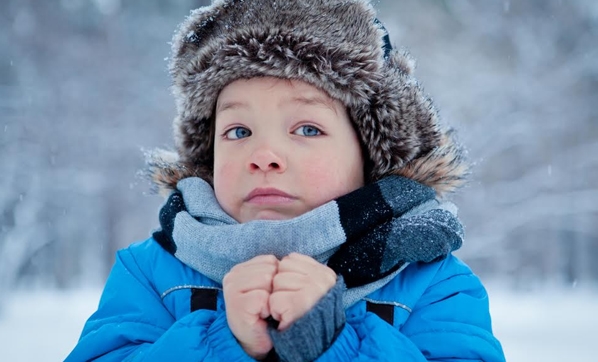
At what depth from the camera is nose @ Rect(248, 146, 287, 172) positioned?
1391 millimetres

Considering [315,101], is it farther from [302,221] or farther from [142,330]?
[142,330]

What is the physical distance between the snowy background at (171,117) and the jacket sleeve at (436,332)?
405 inches

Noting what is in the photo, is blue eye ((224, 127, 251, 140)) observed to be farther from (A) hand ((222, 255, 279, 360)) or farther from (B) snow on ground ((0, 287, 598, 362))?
(B) snow on ground ((0, 287, 598, 362))

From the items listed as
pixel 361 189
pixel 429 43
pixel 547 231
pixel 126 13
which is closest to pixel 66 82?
pixel 126 13

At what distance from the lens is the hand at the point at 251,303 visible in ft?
3.72

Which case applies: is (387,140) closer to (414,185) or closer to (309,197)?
(414,185)

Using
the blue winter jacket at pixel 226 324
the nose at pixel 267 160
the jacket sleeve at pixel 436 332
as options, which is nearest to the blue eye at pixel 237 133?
the nose at pixel 267 160

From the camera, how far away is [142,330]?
1.38 metres

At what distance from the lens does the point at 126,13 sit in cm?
1262

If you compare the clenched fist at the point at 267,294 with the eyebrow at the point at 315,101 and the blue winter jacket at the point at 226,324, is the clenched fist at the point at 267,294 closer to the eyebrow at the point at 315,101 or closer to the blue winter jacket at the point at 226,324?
the blue winter jacket at the point at 226,324

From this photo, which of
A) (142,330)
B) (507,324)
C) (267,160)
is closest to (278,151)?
(267,160)

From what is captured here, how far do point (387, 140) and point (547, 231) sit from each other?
12.5 metres

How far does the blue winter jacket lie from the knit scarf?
0.20 feet

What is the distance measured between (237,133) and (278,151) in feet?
0.58
